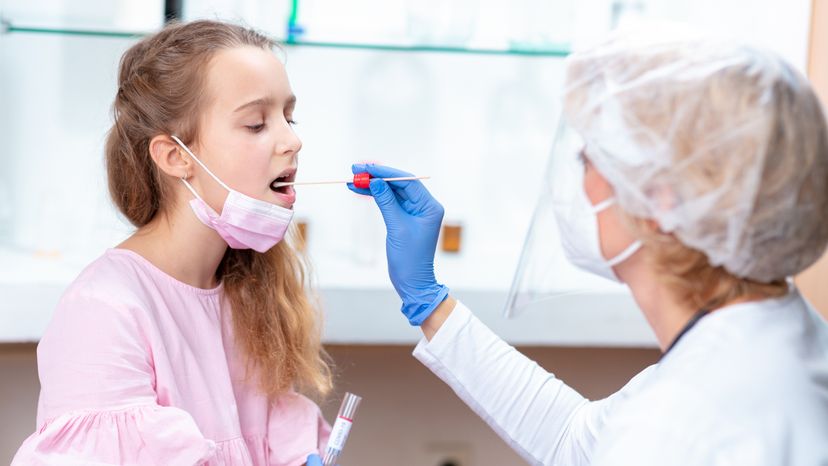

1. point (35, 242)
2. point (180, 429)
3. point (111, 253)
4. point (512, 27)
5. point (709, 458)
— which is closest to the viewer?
point (709, 458)

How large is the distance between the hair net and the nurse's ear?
Result: 64 cm

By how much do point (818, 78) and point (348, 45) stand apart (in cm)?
95

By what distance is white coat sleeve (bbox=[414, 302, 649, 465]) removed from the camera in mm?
1296

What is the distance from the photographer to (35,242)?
1.91m

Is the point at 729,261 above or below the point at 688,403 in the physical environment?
above

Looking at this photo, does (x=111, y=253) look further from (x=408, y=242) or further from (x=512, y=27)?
(x=512, y=27)

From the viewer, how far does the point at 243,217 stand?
4.37 feet

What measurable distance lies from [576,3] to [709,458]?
146 cm

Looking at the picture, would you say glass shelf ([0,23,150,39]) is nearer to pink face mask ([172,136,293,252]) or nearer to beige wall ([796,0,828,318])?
pink face mask ([172,136,293,252])

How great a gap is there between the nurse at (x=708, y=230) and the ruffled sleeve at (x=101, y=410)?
0.55 metres

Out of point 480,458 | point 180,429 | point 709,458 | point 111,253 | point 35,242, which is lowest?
point 480,458

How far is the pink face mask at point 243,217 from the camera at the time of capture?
1.33 meters

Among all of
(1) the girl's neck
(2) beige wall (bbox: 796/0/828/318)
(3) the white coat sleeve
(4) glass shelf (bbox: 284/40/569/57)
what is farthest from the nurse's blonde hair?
(4) glass shelf (bbox: 284/40/569/57)

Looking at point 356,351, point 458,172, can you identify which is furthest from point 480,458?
point 458,172
